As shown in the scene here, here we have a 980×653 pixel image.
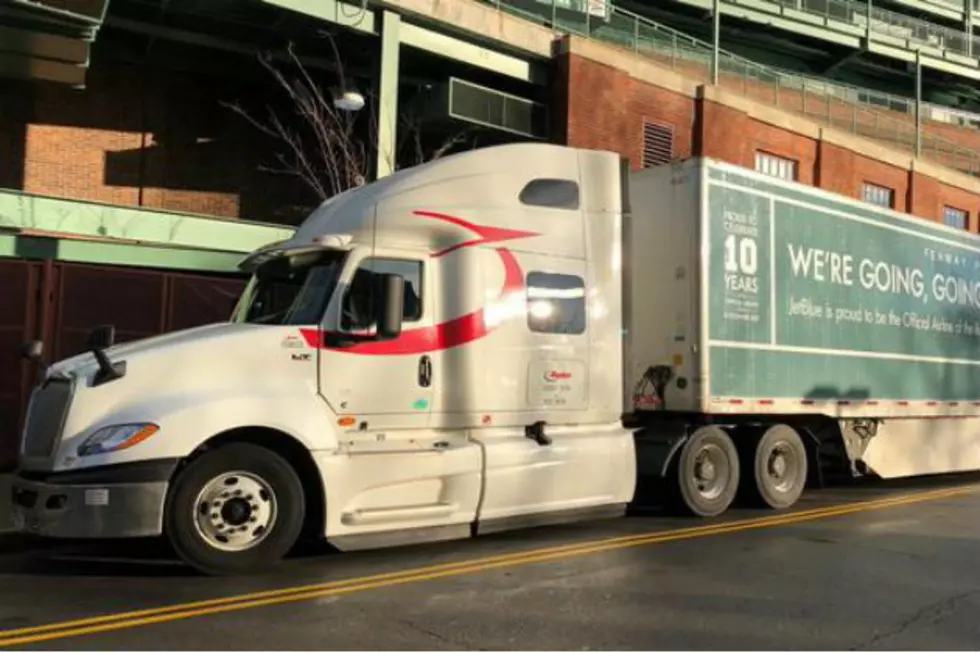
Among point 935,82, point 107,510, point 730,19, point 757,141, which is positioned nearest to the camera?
point 107,510

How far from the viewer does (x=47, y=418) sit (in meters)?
6.96

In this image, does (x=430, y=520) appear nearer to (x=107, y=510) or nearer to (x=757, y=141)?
(x=107, y=510)

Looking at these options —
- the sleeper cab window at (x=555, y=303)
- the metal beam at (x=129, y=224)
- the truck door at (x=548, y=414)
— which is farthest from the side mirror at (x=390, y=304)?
the metal beam at (x=129, y=224)

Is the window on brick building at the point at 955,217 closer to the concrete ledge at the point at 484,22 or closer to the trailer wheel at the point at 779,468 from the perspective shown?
the concrete ledge at the point at 484,22

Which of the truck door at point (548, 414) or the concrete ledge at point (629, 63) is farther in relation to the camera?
the concrete ledge at point (629, 63)

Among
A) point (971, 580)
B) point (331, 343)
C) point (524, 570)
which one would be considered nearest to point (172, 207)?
point (331, 343)

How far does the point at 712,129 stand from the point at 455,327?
1791 cm

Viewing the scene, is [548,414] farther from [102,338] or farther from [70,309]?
[70,309]

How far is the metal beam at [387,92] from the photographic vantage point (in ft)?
55.6

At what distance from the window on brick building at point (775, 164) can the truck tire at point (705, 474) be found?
1742cm

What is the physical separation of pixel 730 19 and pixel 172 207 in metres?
39.1

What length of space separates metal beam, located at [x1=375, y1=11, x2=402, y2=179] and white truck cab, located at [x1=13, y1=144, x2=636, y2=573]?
328 inches

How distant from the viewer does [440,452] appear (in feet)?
25.8

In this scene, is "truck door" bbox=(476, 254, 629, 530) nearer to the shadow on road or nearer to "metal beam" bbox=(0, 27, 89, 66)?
the shadow on road
